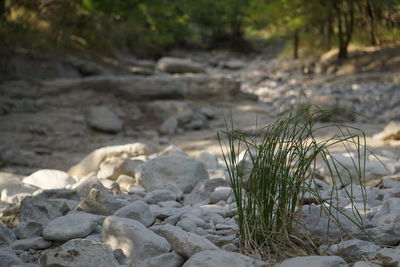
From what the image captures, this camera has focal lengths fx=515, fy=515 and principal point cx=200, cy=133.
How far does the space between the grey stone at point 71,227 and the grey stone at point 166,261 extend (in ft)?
1.76

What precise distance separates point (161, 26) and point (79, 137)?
10615 millimetres

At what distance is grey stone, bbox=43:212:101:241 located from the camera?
102 inches

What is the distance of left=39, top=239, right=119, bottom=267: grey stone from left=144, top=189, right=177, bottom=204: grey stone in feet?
3.78

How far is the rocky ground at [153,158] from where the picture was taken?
2.31 metres

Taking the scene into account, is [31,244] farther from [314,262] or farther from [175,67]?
[175,67]

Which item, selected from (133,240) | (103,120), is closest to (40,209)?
(133,240)

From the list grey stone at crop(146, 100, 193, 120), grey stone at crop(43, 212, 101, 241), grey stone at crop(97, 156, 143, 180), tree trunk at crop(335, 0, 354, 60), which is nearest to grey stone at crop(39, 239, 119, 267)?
grey stone at crop(43, 212, 101, 241)

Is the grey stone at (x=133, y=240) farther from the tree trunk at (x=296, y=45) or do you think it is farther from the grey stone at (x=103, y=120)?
the tree trunk at (x=296, y=45)

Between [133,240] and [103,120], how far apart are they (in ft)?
19.4

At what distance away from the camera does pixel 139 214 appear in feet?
8.96

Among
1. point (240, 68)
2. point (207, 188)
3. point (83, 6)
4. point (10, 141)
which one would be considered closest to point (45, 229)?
point (207, 188)

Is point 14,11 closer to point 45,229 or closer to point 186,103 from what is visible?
point 186,103

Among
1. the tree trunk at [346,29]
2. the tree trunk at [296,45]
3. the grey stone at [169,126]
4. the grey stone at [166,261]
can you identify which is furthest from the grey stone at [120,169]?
the tree trunk at [296,45]

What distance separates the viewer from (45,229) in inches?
104
